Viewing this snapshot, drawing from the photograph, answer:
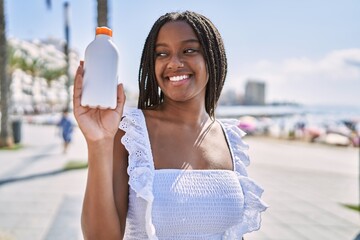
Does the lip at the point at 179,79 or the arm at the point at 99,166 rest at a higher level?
the lip at the point at 179,79

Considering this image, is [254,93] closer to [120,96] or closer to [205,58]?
[205,58]

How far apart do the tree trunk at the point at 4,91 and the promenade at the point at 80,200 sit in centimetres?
124

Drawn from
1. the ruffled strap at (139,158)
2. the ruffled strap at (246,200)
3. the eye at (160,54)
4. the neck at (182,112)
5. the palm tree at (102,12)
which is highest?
the palm tree at (102,12)

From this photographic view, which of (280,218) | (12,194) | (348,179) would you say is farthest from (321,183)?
(12,194)

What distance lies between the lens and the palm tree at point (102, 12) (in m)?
7.07

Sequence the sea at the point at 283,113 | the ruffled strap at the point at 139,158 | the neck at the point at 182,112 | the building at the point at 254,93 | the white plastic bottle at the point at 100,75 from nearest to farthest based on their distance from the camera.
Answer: the white plastic bottle at the point at 100,75 < the ruffled strap at the point at 139,158 < the neck at the point at 182,112 < the sea at the point at 283,113 < the building at the point at 254,93

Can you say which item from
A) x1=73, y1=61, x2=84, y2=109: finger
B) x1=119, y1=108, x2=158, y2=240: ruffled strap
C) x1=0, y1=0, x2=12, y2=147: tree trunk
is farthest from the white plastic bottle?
x1=0, y1=0, x2=12, y2=147: tree trunk

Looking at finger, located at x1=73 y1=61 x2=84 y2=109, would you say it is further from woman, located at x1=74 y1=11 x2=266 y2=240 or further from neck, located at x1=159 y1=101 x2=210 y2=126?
neck, located at x1=159 y1=101 x2=210 y2=126

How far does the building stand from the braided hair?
5128 inches

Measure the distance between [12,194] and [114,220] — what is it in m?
6.01

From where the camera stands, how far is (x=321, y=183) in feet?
31.4

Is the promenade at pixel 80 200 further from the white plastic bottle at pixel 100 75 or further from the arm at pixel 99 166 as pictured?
the white plastic bottle at pixel 100 75

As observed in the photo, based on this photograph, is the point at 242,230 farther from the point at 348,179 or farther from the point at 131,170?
the point at 348,179

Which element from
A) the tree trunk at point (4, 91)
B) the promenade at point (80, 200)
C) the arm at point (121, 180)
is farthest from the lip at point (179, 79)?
the tree trunk at point (4, 91)
